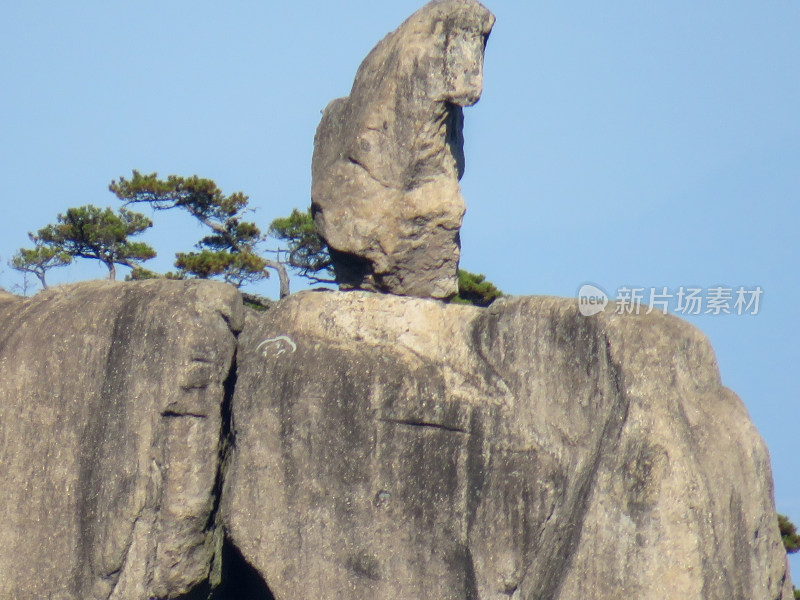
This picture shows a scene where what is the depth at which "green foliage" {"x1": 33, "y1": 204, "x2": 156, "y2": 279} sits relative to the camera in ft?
67.4

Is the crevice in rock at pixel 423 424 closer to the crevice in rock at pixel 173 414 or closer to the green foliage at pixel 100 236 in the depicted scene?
the crevice in rock at pixel 173 414

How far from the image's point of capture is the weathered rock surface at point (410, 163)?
11070 millimetres

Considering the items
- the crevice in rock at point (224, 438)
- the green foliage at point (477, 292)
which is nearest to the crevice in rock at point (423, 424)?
the crevice in rock at point (224, 438)

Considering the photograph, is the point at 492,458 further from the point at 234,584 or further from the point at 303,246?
the point at 303,246

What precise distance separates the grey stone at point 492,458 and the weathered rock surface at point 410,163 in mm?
749

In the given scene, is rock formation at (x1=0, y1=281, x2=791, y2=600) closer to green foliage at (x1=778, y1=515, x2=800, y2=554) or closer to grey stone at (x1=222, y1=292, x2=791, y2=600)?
grey stone at (x1=222, y1=292, x2=791, y2=600)

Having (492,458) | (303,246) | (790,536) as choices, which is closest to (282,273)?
(303,246)

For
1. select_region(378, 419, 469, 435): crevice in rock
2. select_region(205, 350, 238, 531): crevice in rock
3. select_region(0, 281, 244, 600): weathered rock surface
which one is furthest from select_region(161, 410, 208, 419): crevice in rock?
select_region(378, 419, 469, 435): crevice in rock

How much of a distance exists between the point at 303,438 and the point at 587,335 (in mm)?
2530

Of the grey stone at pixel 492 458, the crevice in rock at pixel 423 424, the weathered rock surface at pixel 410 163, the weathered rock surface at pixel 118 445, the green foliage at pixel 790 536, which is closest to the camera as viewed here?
the grey stone at pixel 492 458

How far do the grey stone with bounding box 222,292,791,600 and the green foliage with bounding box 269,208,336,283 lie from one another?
32.2 ft

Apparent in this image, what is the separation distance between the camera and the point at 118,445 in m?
10.5

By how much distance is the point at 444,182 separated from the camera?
444 inches

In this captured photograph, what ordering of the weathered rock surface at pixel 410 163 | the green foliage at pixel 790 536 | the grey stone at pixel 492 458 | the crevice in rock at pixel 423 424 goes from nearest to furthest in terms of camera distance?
1. the grey stone at pixel 492 458
2. the crevice in rock at pixel 423 424
3. the weathered rock surface at pixel 410 163
4. the green foliage at pixel 790 536
